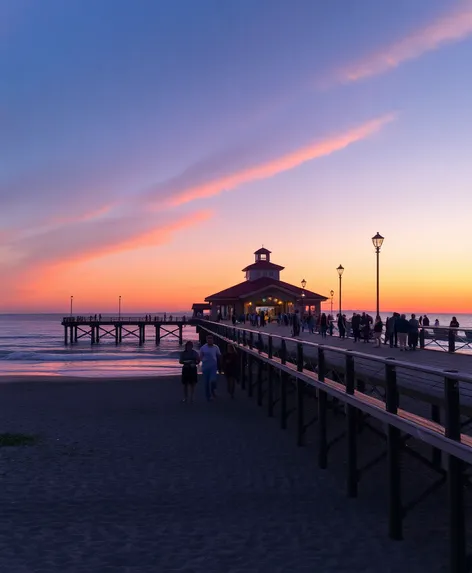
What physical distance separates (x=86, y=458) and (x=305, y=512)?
14.5 feet

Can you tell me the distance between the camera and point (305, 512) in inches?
308

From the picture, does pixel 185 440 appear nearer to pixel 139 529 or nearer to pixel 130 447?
pixel 130 447

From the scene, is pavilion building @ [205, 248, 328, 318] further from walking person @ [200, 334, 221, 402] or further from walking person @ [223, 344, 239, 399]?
walking person @ [200, 334, 221, 402]

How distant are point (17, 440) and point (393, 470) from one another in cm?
794

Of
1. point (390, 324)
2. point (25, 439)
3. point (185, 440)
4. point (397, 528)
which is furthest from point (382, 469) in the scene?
point (390, 324)

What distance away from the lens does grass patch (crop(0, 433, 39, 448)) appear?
38.7ft

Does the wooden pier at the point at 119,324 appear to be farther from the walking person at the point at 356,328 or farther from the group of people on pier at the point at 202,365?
the group of people on pier at the point at 202,365

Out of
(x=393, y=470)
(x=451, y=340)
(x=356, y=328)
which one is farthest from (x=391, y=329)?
(x=393, y=470)

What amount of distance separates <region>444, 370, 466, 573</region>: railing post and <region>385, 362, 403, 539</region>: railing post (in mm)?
1256

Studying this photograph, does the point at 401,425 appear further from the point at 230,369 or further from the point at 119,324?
the point at 119,324

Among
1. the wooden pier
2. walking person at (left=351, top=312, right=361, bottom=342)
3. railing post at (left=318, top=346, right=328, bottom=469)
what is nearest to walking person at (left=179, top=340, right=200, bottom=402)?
railing post at (left=318, top=346, right=328, bottom=469)

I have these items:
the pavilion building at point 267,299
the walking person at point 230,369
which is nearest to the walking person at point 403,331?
the walking person at point 230,369

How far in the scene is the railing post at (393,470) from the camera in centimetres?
670

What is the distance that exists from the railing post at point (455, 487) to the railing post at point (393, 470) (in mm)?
1256
